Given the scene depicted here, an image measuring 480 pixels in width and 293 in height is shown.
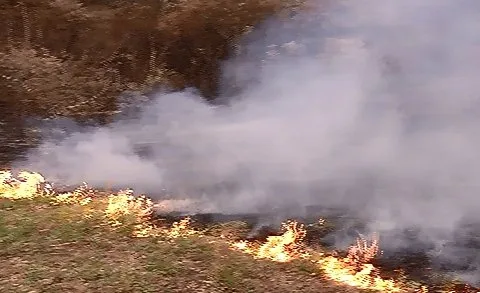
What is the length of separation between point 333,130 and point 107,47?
11.9 ft

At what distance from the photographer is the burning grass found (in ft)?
17.4

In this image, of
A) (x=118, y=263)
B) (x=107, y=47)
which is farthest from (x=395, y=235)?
(x=107, y=47)

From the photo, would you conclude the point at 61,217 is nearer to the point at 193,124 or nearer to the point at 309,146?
the point at 193,124

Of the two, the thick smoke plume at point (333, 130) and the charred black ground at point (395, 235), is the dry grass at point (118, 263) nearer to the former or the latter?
the charred black ground at point (395, 235)

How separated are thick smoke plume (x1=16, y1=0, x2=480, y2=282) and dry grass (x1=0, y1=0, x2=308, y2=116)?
0.41 meters

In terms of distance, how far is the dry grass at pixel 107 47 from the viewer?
347 inches

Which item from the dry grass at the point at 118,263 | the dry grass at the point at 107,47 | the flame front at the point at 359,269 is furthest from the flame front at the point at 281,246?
the dry grass at the point at 107,47

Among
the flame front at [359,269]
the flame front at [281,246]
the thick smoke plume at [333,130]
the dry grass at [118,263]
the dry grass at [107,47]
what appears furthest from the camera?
the dry grass at [107,47]

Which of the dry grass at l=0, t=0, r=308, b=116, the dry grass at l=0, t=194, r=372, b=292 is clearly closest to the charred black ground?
the dry grass at l=0, t=194, r=372, b=292

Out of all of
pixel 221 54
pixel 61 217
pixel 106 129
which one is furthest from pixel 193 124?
pixel 61 217

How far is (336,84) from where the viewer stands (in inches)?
347

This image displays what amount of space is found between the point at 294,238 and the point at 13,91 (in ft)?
15.1

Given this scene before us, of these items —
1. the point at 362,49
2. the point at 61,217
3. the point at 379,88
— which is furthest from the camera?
the point at 362,49

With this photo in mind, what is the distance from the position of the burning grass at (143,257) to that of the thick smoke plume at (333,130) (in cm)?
49
